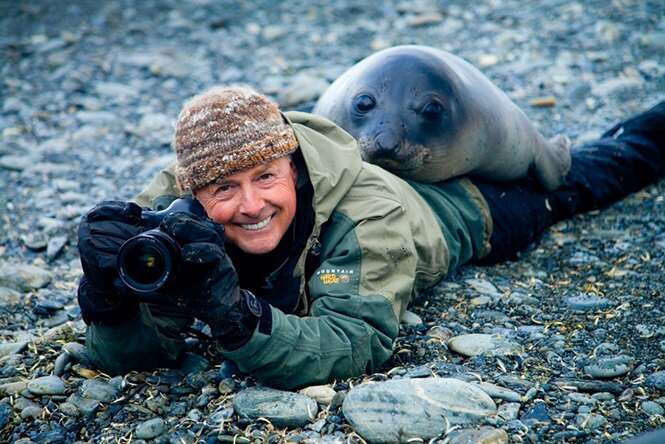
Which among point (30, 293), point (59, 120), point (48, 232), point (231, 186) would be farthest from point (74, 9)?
point (231, 186)

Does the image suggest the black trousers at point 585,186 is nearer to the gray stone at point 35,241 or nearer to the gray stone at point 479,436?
the gray stone at point 479,436

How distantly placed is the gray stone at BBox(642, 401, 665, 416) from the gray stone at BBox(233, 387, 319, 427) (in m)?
1.21

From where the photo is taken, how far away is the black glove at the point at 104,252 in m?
3.29

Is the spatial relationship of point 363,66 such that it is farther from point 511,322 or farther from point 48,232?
point 48,232

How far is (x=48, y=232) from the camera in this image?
233 inches

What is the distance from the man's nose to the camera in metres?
3.62

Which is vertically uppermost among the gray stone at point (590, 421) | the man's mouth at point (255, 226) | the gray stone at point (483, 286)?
the man's mouth at point (255, 226)

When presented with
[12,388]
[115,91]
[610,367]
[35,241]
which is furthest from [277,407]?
[115,91]

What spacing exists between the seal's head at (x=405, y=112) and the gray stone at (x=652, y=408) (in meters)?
1.85

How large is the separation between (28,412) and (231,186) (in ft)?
3.99

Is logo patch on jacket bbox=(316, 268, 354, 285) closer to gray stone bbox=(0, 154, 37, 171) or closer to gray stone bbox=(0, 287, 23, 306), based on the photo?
gray stone bbox=(0, 287, 23, 306)

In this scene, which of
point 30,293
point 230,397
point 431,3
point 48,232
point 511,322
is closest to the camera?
point 230,397

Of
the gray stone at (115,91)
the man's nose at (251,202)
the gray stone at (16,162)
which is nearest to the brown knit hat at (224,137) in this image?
the man's nose at (251,202)

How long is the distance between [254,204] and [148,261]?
2.29 feet
